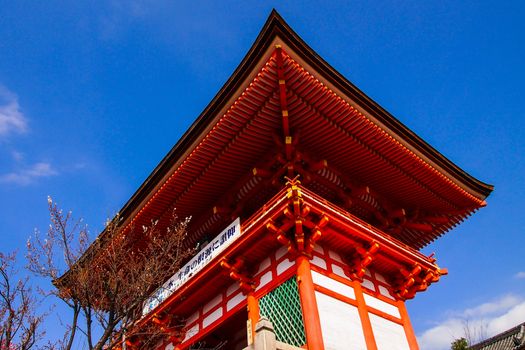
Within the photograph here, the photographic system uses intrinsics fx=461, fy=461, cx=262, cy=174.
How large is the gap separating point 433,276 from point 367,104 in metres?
5.69

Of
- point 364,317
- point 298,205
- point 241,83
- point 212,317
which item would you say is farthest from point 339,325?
point 241,83

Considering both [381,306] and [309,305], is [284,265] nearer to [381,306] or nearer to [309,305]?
[309,305]

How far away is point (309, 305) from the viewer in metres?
10.7

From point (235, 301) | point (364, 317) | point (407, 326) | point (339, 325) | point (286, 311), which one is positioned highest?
point (235, 301)

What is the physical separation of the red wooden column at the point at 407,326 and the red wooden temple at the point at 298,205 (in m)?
0.03

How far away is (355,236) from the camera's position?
12664mm

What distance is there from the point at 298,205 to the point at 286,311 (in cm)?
265

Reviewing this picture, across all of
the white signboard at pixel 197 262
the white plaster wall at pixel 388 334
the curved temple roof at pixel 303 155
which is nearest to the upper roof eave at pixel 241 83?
the curved temple roof at pixel 303 155

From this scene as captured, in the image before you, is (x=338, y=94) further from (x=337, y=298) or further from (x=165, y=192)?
(x=165, y=192)

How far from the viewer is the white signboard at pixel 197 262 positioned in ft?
44.1

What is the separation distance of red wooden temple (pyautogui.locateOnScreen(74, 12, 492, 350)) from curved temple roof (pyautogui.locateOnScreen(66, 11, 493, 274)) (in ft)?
0.13

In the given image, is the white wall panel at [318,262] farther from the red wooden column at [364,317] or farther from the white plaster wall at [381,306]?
the white plaster wall at [381,306]

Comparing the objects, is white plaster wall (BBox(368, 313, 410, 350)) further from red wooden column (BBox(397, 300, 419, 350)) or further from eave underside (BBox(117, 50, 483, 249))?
eave underside (BBox(117, 50, 483, 249))

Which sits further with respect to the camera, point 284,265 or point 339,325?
point 284,265
